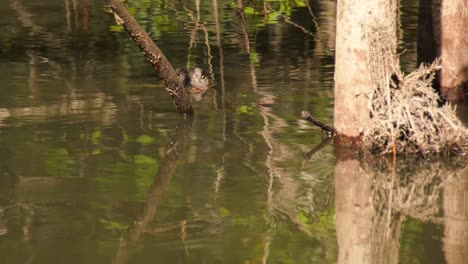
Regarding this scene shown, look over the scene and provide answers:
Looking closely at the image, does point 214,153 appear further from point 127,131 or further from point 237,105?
point 237,105

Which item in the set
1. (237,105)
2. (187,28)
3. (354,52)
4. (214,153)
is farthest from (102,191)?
(187,28)

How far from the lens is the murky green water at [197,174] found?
8633mm

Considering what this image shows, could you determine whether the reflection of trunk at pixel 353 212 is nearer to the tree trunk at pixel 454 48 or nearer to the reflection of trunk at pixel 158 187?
the reflection of trunk at pixel 158 187

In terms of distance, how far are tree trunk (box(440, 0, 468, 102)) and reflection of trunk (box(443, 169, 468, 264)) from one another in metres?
2.84

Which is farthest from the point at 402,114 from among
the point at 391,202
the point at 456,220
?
the point at 456,220

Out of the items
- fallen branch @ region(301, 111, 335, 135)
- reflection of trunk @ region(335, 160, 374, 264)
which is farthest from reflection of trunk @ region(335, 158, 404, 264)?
fallen branch @ region(301, 111, 335, 135)

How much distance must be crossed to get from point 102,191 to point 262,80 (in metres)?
5.19

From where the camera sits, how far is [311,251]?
27.9 ft

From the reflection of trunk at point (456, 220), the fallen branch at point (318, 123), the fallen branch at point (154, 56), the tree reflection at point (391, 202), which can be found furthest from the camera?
the fallen branch at point (154, 56)

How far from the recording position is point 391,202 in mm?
9703

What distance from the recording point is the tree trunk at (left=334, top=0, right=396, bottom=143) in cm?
1050

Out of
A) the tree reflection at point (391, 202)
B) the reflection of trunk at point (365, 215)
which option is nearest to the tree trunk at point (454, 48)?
the tree reflection at point (391, 202)

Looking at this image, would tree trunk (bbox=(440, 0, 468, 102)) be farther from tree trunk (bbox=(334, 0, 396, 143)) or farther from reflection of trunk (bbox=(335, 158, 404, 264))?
reflection of trunk (bbox=(335, 158, 404, 264))

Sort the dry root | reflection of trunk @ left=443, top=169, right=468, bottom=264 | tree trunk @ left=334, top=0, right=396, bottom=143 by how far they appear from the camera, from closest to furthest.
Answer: reflection of trunk @ left=443, top=169, right=468, bottom=264 → tree trunk @ left=334, top=0, right=396, bottom=143 → the dry root
